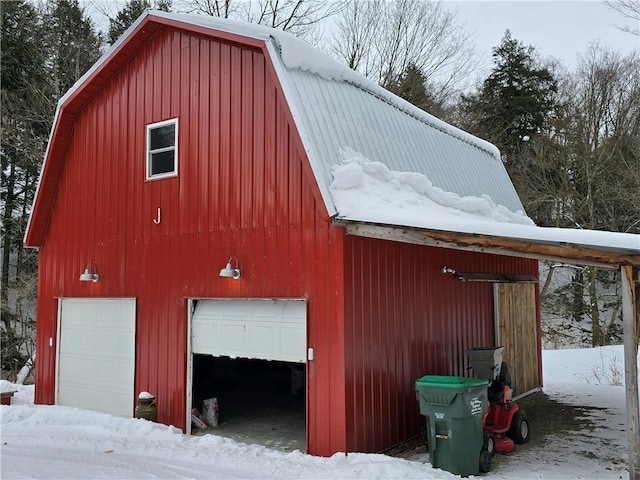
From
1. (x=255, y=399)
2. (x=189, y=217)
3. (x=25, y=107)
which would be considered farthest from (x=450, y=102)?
(x=189, y=217)

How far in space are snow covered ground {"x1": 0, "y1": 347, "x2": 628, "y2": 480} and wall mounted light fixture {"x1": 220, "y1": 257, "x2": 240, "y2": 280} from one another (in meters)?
2.09

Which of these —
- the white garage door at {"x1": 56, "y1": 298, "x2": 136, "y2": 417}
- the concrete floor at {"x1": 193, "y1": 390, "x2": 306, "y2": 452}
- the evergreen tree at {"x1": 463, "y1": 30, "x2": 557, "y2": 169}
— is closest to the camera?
the concrete floor at {"x1": 193, "y1": 390, "x2": 306, "y2": 452}

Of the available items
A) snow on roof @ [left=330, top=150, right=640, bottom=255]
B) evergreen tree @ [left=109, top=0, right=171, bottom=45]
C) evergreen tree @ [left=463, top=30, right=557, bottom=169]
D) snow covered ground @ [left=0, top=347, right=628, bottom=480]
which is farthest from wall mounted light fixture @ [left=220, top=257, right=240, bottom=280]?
evergreen tree @ [left=463, top=30, right=557, bottom=169]

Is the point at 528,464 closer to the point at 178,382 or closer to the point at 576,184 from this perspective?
the point at 178,382

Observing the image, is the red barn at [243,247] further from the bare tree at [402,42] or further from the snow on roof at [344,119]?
the bare tree at [402,42]

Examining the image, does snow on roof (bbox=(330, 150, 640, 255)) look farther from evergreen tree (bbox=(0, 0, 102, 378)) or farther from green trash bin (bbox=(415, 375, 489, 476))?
evergreen tree (bbox=(0, 0, 102, 378))

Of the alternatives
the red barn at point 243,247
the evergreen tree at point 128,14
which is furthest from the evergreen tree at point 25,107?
the red barn at point 243,247

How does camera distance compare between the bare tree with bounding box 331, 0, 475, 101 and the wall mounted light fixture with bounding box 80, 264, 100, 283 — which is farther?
the bare tree with bounding box 331, 0, 475, 101

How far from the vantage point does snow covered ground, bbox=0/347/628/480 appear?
5781 mm

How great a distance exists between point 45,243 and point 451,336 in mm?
7468

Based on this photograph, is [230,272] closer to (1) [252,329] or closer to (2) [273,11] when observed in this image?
(1) [252,329]

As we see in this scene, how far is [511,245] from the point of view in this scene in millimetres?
5422

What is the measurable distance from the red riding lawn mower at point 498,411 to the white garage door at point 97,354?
523 cm

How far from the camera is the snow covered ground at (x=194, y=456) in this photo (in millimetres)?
5781
